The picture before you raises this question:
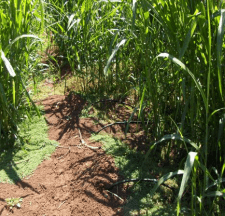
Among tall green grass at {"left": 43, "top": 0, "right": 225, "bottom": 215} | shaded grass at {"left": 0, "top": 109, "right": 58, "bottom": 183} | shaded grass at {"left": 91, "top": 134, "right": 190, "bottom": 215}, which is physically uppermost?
tall green grass at {"left": 43, "top": 0, "right": 225, "bottom": 215}

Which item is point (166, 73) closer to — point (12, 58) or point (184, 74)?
point (184, 74)

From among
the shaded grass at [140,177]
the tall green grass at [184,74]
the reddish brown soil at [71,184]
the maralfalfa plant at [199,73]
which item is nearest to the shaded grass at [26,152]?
the reddish brown soil at [71,184]

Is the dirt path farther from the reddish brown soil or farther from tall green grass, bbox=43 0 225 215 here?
tall green grass, bbox=43 0 225 215

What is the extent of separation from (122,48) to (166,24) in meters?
0.91

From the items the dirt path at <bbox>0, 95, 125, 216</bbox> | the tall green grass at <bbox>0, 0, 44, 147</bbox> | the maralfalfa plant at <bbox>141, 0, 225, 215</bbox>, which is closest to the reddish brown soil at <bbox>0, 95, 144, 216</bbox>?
the dirt path at <bbox>0, 95, 125, 216</bbox>

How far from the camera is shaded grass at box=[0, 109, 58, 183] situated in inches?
79.0

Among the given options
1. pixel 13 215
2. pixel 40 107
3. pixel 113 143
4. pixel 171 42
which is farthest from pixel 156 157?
pixel 40 107

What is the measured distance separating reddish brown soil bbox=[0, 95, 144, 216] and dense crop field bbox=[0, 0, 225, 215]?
31 cm

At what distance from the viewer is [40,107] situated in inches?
104

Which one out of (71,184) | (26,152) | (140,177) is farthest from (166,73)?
(26,152)

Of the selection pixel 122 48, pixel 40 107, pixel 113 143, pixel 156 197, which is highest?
pixel 122 48

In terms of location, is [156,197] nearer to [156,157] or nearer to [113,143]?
[156,157]

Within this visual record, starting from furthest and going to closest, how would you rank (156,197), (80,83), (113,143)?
(80,83) → (113,143) → (156,197)

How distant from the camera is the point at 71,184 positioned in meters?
1.90
